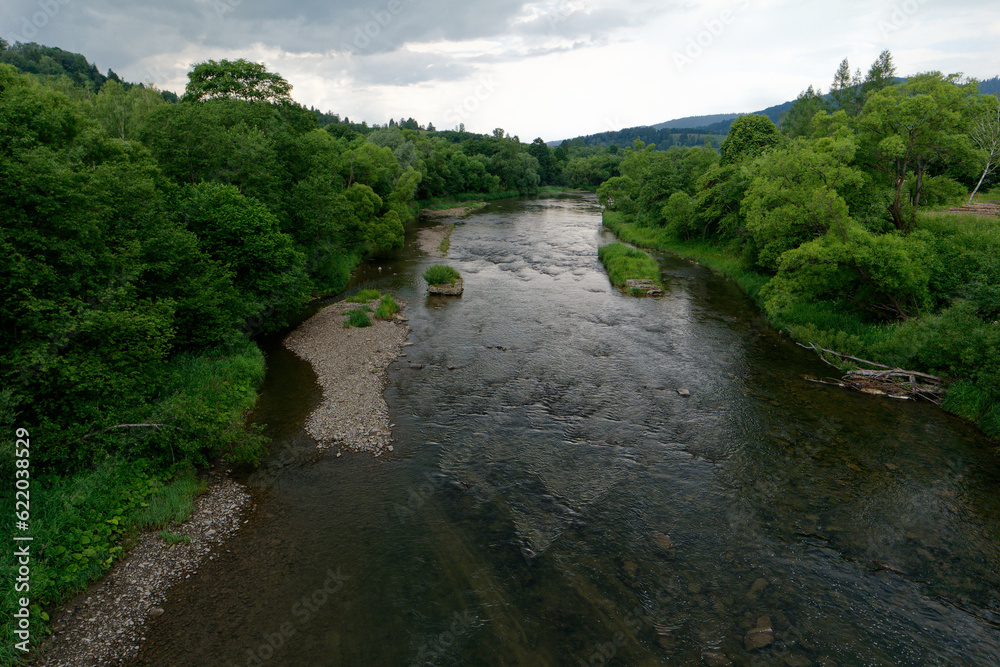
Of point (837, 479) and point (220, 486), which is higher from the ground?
point (220, 486)

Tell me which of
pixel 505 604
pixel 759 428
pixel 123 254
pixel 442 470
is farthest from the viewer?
pixel 759 428

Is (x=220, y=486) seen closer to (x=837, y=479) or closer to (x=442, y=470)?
(x=442, y=470)

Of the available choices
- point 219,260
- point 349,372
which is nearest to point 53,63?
point 219,260

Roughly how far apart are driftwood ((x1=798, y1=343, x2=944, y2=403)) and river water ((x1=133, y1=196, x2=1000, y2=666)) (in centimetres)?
88

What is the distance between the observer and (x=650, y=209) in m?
63.6

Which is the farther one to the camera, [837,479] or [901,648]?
[837,479]

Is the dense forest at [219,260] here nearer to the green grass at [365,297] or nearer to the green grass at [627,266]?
the green grass at [365,297]

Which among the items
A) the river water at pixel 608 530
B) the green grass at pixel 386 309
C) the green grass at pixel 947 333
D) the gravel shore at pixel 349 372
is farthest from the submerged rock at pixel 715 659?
the green grass at pixel 386 309

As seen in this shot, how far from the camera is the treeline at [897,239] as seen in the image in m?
20.9

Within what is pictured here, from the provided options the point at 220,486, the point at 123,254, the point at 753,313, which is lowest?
the point at 753,313

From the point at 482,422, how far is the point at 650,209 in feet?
171

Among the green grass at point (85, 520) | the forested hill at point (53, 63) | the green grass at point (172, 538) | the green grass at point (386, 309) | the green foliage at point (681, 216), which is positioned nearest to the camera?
the green grass at point (85, 520)

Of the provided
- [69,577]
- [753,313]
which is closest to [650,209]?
[753,313]

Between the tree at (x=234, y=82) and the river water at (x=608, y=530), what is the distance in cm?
2149
